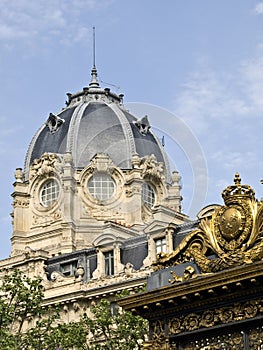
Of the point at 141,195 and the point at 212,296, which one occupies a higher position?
the point at 141,195

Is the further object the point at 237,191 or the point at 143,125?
the point at 143,125

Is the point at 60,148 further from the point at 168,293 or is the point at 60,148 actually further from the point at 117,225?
the point at 168,293

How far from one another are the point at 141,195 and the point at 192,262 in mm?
53930

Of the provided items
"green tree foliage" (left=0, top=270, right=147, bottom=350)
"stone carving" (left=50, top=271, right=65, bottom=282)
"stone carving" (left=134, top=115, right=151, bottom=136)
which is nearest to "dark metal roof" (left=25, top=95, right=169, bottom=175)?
"stone carving" (left=134, top=115, right=151, bottom=136)

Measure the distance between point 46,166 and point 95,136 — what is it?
481 centimetres

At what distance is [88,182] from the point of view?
79.2m

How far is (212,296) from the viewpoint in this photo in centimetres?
2391

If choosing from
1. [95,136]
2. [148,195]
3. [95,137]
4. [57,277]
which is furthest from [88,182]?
[57,277]

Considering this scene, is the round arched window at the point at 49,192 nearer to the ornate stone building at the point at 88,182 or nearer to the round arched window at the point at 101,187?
the ornate stone building at the point at 88,182

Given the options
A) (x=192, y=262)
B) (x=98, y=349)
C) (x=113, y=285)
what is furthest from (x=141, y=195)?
(x=192, y=262)

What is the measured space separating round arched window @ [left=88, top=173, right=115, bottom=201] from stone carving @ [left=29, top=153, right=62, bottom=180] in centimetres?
277

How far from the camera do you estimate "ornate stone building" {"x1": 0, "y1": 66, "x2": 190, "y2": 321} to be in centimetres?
7619

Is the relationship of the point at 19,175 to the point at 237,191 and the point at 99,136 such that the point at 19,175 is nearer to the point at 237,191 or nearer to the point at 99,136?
the point at 99,136

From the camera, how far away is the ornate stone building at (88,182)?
76188mm
